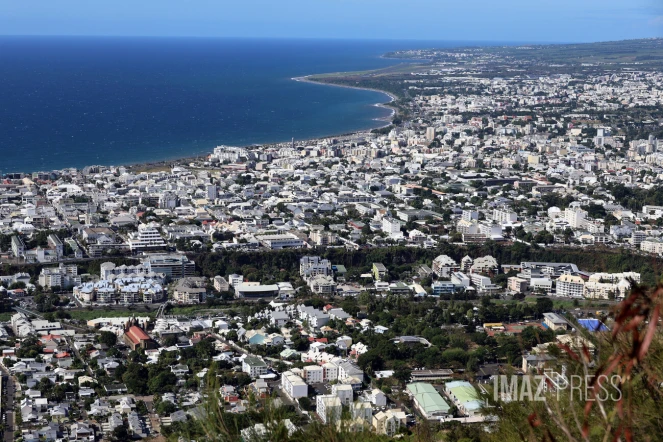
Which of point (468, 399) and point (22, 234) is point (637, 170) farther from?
point (468, 399)

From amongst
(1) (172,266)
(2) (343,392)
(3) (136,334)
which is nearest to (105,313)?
(3) (136,334)

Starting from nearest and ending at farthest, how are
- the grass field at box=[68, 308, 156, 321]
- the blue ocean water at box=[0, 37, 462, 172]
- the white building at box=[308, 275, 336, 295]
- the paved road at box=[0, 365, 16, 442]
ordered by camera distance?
the paved road at box=[0, 365, 16, 442]
the grass field at box=[68, 308, 156, 321]
the white building at box=[308, 275, 336, 295]
the blue ocean water at box=[0, 37, 462, 172]

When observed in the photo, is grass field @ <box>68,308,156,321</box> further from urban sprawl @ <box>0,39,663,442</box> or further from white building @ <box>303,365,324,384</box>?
white building @ <box>303,365,324,384</box>

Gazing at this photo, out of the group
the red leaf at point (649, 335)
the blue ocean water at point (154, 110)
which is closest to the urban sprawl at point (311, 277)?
the red leaf at point (649, 335)

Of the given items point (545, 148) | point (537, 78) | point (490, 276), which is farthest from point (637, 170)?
point (537, 78)

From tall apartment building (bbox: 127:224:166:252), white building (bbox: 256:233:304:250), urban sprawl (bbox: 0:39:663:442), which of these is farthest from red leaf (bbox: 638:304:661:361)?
tall apartment building (bbox: 127:224:166:252)

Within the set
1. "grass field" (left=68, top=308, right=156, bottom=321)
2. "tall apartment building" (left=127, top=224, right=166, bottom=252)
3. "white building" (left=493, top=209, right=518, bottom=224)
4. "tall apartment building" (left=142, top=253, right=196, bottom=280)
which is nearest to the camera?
"grass field" (left=68, top=308, right=156, bottom=321)
